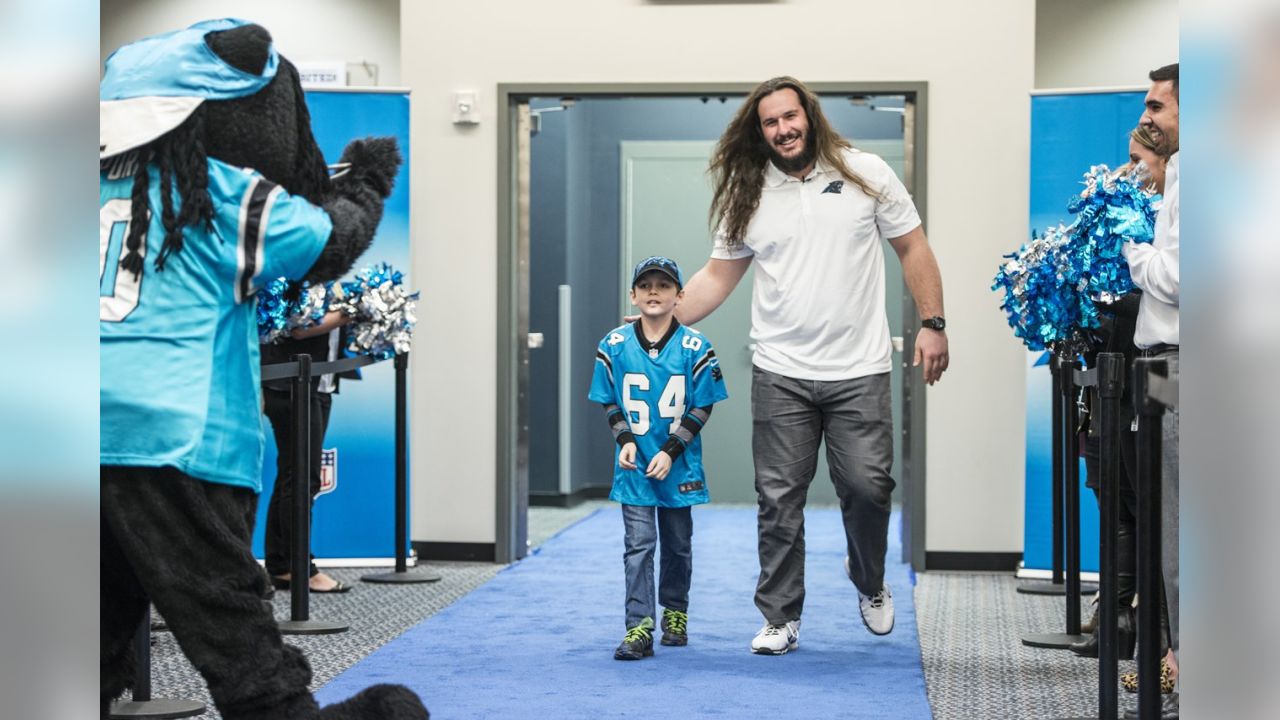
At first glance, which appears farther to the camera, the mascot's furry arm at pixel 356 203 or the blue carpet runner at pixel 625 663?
the blue carpet runner at pixel 625 663

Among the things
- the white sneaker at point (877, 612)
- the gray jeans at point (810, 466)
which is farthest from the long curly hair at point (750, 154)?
the white sneaker at point (877, 612)

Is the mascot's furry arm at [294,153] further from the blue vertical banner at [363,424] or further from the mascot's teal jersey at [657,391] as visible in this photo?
the blue vertical banner at [363,424]

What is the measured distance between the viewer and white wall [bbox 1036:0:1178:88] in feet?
24.5

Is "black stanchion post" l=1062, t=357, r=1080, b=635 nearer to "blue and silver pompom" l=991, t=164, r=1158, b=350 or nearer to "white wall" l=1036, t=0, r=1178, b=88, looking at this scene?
"blue and silver pompom" l=991, t=164, r=1158, b=350

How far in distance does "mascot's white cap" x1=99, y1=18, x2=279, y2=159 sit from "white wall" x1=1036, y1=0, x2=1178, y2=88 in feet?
18.8

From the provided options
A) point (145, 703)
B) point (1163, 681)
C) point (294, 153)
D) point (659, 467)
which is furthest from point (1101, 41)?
point (145, 703)

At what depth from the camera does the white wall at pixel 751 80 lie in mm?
6266

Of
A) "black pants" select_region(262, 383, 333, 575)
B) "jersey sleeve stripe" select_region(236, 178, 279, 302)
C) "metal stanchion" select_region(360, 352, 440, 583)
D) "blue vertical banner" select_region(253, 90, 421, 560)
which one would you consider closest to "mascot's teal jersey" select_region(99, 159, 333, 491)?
"jersey sleeve stripe" select_region(236, 178, 279, 302)

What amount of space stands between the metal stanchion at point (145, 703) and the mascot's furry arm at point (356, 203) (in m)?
1.25

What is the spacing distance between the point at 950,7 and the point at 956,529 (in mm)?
2334
